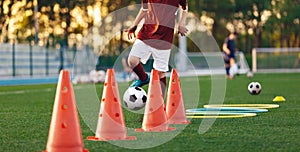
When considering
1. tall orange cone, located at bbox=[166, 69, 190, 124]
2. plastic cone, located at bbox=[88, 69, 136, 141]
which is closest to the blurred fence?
tall orange cone, located at bbox=[166, 69, 190, 124]

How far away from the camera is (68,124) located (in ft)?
19.3

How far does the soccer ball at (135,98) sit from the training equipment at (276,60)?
3327 cm

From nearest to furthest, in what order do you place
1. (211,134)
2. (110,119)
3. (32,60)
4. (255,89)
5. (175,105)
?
(110,119) → (211,134) → (175,105) → (255,89) → (32,60)

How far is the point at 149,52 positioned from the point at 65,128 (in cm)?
328

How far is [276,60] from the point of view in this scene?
4184 centimetres

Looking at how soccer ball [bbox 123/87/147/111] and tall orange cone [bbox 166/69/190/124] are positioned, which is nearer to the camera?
tall orange cone [bbox 166/69/190/124]

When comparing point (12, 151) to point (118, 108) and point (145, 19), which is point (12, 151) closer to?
point (118, 108)

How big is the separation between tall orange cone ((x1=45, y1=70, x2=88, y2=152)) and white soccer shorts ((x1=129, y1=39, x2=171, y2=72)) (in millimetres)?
2906

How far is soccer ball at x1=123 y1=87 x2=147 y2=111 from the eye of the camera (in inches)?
346

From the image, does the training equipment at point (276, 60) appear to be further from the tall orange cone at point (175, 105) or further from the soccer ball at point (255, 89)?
the tall orange cone at point (175, 105)

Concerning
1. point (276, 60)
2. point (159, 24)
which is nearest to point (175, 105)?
point (159, 24)

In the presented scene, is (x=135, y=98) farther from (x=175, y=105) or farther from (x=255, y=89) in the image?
(x=255, y=89)

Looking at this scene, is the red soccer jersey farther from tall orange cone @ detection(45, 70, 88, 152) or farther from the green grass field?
tall orange cone @ detection(45, 70, 88, 152)

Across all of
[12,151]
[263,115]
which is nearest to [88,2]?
[263,115]
